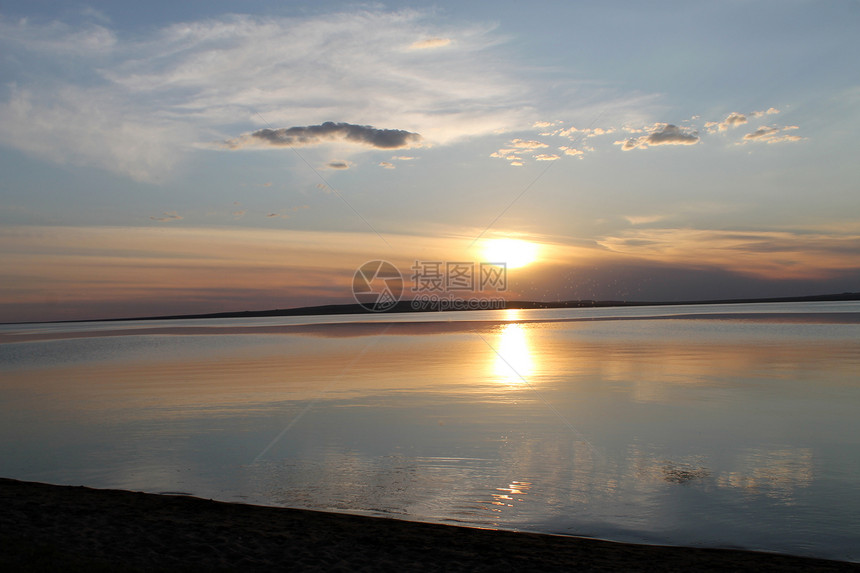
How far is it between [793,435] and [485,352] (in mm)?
18585

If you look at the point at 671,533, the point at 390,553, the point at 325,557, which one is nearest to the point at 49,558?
the point at 325,557

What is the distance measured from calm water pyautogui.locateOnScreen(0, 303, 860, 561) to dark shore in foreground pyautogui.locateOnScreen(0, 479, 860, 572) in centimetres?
53

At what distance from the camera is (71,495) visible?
796 cm

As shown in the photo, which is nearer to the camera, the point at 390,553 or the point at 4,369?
the point at 390,553

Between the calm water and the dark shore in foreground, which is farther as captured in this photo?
the calm water

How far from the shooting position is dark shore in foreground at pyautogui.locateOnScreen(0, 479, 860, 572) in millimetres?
5820

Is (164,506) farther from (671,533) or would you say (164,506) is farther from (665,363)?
(665,363)

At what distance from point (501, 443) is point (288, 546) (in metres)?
5.18

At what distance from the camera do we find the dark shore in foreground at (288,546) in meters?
5.82

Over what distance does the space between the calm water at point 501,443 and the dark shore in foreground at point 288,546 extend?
0.53 m

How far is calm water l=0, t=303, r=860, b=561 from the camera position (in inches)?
295

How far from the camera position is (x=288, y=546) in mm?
6312

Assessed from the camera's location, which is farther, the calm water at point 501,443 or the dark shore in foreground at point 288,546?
the calm water at point 501,443

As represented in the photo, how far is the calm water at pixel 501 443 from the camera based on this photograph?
7500mm
